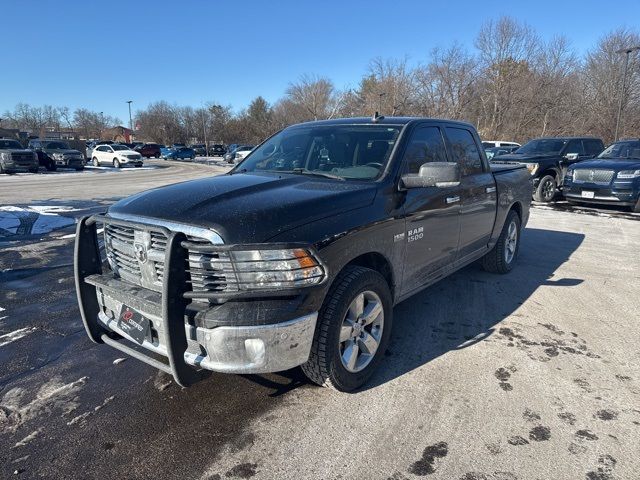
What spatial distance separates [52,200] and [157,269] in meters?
12.5

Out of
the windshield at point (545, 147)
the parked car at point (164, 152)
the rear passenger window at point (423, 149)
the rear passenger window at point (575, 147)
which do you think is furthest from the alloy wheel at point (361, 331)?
the parked car at point (164, 152)

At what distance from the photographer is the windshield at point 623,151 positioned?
11.7m

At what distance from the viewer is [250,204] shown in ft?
8.99

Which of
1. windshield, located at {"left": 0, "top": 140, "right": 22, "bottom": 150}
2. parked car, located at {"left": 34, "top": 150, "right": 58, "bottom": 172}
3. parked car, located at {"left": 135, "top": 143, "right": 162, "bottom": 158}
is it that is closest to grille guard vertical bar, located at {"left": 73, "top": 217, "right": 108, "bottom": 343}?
windshield, located at {"left": 0, "top": 140, "right": 22, "bottom": 150}

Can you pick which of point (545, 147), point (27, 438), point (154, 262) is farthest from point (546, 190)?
point (27, 438)

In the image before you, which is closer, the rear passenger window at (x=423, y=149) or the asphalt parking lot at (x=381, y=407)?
the asphalt parking lot at (x=381, y=407)

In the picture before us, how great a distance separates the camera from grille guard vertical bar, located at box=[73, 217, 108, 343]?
3119mm

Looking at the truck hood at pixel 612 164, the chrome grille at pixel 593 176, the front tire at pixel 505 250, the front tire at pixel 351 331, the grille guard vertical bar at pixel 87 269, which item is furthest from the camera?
the chrome grille at pixel 593 176

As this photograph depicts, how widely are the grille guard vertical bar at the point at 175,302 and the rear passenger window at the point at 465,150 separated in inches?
119

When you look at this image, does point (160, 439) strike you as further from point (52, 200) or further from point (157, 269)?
point (52, 200)

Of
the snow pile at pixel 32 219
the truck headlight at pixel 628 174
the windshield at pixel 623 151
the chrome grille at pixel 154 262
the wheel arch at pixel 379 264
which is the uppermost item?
the windshield at pixel 623 151

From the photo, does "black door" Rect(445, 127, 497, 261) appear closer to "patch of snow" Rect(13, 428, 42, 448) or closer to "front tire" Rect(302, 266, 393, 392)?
"front tire" Rect(302, 266, 393, 392)

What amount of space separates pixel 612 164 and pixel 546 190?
217cm

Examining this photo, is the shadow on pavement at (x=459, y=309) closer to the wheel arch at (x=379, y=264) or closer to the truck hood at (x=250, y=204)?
the wheel arch at (x=379, y=264)
